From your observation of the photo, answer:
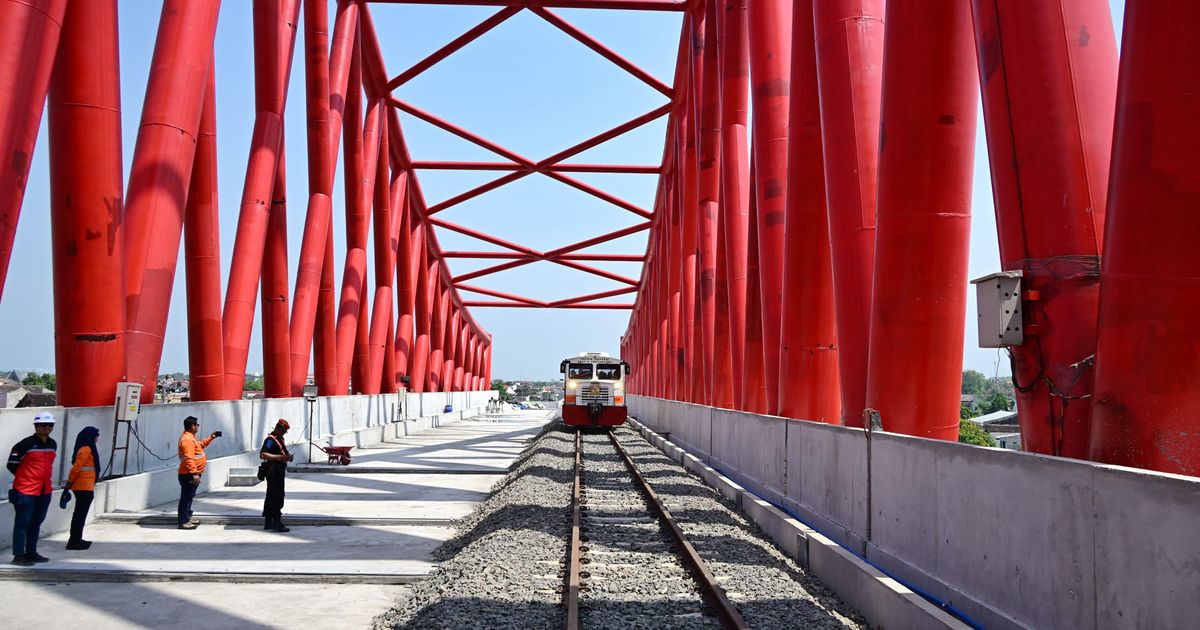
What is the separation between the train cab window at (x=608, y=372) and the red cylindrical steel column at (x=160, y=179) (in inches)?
873

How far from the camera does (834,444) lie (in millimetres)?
8641

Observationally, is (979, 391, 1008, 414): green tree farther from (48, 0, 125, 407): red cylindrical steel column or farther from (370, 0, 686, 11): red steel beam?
(48, 0, 125, 407): red cylindrical steel column

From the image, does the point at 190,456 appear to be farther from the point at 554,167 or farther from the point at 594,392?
the point at 554,167

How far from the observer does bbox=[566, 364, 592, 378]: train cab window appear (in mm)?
34875

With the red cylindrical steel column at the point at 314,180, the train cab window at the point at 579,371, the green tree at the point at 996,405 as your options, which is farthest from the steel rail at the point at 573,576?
the green tree at the point at 996,405

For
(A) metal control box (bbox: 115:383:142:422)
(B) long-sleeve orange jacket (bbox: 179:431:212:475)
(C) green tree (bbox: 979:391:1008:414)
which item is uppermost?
(A) metal control box (bbox: 115:383:142:422)

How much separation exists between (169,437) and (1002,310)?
38.5 ft

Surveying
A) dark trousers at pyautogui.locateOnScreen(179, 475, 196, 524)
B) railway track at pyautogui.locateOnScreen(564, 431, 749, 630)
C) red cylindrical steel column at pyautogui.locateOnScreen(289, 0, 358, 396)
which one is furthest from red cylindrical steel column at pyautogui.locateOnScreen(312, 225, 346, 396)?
dark trousers at pyautogui.locateOnScreen(179, 475, 196, 524)

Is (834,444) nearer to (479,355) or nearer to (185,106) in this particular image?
(185,106)

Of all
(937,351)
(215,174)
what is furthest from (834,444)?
(215,174)

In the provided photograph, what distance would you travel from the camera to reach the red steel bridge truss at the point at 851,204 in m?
5.04

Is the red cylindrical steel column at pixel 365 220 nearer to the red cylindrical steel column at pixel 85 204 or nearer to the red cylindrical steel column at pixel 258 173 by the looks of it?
the red cylindrical steel column at pixel 258 173

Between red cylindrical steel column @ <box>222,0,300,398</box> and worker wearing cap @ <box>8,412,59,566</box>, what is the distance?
10408 millimetres

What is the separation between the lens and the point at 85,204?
11.6 m
